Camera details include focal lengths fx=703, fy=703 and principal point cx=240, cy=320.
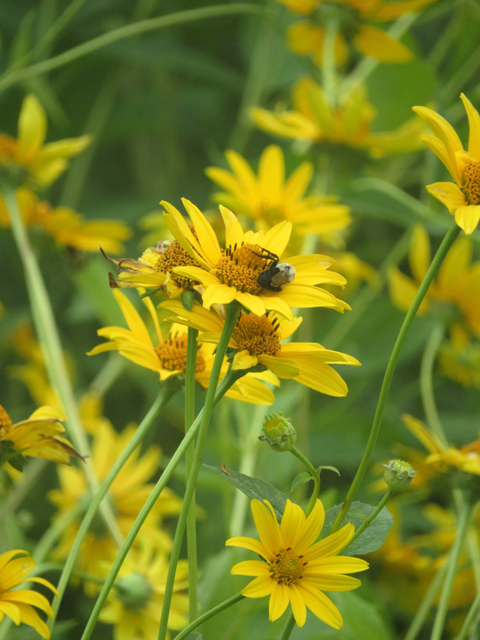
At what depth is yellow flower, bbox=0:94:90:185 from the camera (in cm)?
46

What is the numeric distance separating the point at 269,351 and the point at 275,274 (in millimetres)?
26

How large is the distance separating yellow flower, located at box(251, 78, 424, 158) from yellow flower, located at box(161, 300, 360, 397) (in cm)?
29

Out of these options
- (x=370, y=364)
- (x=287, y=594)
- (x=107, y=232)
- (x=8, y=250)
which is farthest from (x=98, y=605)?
(x=8, y=250)

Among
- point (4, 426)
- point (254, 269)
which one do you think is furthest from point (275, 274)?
point (4, 426)

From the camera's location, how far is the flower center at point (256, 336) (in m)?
0.24

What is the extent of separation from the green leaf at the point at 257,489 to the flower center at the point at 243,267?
60 millimetres

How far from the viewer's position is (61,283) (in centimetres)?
82

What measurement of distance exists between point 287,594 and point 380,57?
0.45m

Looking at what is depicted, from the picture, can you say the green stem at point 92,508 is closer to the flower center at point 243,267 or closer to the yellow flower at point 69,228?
the flower center at point 243,267

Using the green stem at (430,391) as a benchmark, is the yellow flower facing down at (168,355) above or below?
below

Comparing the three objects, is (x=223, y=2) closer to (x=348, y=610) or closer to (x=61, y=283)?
(x=61, y=283)

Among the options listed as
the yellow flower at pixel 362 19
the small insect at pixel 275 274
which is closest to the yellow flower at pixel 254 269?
the small insect at pixel 275 274

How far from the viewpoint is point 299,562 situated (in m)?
0.23

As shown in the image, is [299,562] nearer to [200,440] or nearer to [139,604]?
[200,440]
